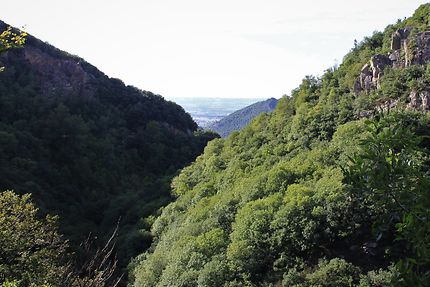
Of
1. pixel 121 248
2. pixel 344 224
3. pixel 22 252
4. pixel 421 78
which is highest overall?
pixel 421 78

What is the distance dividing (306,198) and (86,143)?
56.4m

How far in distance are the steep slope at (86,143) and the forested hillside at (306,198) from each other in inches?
515

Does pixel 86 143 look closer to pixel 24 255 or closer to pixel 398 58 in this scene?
pixel 398 58

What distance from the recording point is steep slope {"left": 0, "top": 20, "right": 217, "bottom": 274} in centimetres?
6097

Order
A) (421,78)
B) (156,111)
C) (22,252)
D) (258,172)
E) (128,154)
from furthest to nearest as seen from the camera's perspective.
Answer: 1. (156,111)
2. (128,154)
3. (258,172)
4. (421,78)
5. (22,252)

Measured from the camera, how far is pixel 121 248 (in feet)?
169

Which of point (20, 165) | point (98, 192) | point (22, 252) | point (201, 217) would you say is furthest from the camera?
point (98, 192)

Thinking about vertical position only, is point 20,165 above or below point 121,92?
below

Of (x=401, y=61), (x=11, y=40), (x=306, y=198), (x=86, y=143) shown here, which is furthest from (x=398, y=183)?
(x=86, y=143)

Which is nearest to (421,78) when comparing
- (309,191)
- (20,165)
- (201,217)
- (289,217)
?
(309,191)

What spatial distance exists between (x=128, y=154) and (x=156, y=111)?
19.7 m

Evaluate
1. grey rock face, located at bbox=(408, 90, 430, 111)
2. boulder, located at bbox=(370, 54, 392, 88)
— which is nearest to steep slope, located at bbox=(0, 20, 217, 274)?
boulder, located at bbox=(370, 54, 392, 88)

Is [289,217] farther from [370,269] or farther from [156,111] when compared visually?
[156,111]

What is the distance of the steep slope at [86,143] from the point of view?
200 ft
